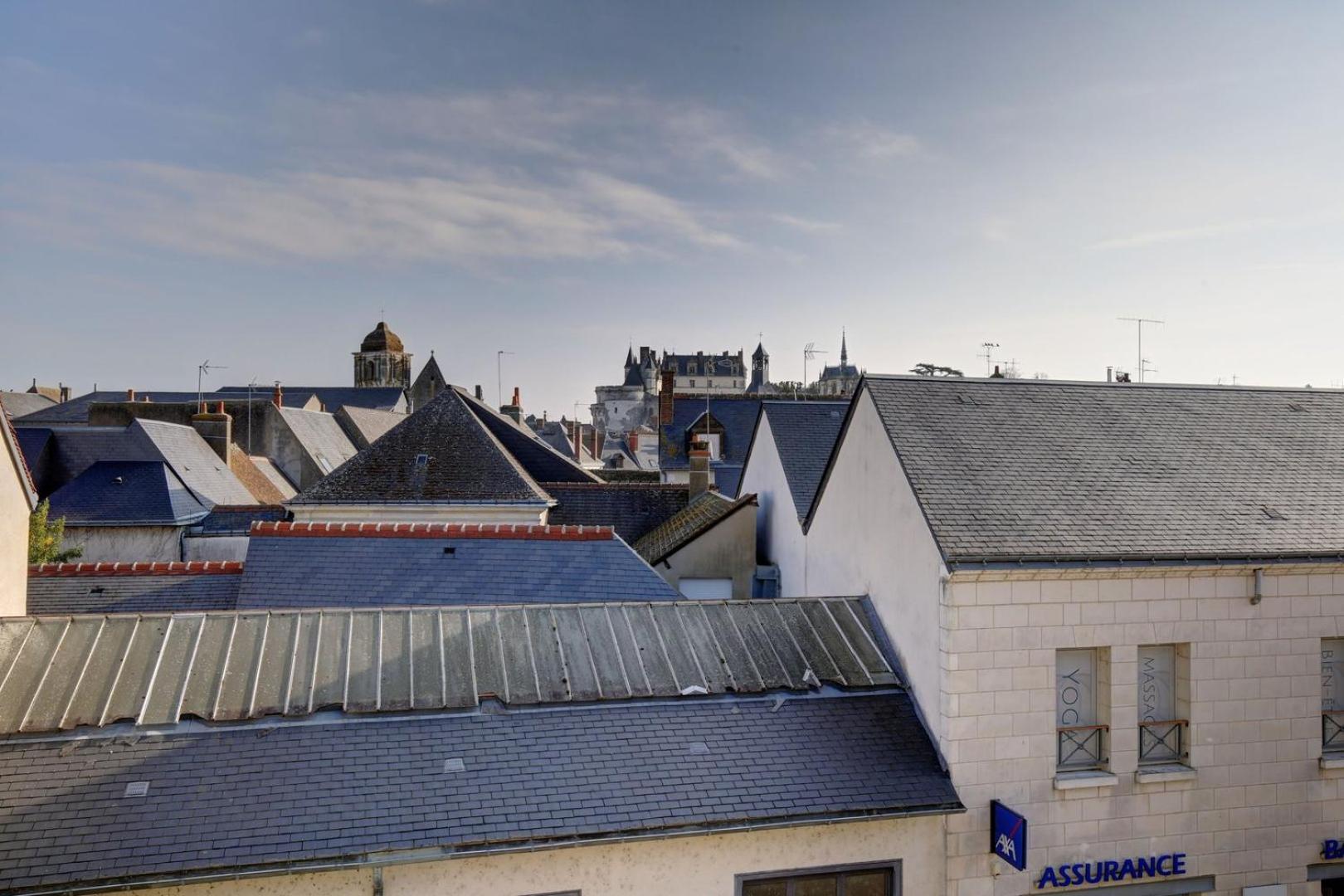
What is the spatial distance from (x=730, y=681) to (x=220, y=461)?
28.5 m

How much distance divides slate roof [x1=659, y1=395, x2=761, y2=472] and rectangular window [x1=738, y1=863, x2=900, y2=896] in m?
30.4

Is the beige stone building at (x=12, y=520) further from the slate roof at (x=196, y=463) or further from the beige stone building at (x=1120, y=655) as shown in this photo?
the slate roof at (x=196, y=463)

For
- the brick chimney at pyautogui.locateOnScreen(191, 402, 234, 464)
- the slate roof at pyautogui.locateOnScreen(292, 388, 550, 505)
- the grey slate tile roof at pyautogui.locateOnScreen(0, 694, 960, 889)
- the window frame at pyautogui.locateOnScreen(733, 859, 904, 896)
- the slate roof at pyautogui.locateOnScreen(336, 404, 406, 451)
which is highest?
the slate roof at pyautogui.locateOnScreen(336, 404, 406, 451)

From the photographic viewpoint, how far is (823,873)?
7672 millimetres

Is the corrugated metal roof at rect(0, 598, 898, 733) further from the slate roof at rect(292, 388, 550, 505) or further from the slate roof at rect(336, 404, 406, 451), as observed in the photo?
the slate roof at rect(336, 404, 406, 451)

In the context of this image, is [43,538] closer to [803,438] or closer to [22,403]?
[803,438]

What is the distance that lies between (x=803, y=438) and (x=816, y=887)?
1145cm

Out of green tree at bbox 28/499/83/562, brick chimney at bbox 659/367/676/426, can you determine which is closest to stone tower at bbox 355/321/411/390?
brick chimney at bbox 659/367/676/426

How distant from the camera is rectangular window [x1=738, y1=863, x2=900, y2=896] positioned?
751cm

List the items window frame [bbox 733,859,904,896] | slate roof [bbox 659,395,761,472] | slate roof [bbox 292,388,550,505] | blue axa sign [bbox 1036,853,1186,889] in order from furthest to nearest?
1. slate roof [bbox 659,395,761,472]
2. slate roof [bbox 292,388,550,505]
3. blue axa sign [bbox 1036,853,1186,889]
4. window frame [bbox 733,859,904,896]

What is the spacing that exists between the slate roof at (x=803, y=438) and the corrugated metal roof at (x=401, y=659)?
6535 mm

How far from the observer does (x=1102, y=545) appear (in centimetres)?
853

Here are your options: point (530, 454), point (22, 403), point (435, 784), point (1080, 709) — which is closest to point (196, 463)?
point (530, 454)

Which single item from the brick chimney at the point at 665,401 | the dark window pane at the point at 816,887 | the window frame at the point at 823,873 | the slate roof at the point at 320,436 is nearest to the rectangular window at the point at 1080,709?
the window frame at the point at 823,873
